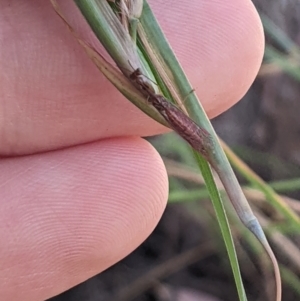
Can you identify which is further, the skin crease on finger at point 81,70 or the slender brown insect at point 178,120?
the skin crease on finger at point 81,70

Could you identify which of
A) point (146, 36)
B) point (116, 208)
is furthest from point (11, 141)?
point (146, 36)

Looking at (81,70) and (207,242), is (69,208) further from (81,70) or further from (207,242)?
(207,242)

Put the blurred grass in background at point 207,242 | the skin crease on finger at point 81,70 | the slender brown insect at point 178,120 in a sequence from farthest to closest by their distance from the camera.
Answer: the blurred grass in background at point 207,242 → the skin crease on finger at point 81,70 → the slender brown insect at point 178,120

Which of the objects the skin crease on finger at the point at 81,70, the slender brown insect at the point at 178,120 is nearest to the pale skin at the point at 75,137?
the skin crease on finger at the point at 81,70

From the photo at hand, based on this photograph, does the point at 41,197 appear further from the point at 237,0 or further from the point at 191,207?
the point at 191,207

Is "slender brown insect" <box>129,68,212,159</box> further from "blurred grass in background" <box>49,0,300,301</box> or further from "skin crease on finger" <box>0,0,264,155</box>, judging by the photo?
"blurred grass in background" <box>49,0,300,301</box>

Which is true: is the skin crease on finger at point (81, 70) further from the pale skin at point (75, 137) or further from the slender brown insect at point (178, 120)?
the slender brown insect at point (178, 120)

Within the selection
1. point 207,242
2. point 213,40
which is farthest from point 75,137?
point 207,242
